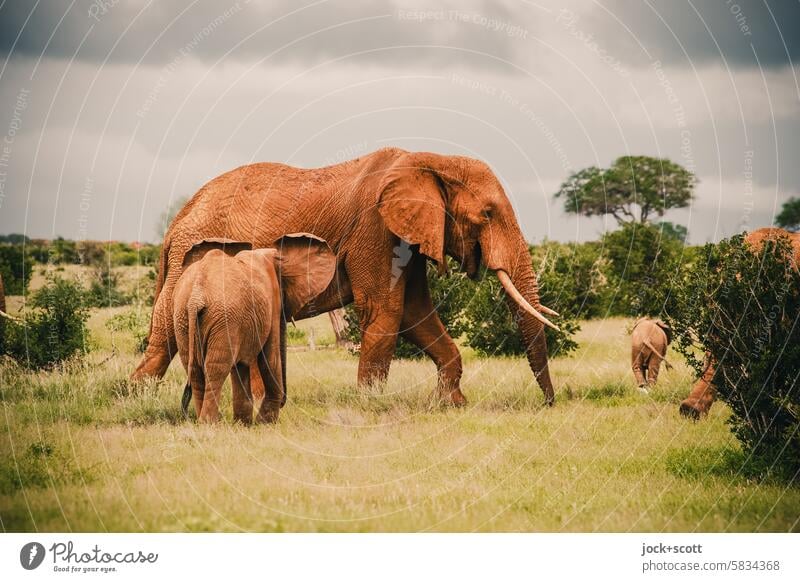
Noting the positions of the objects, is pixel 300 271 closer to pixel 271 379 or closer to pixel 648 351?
pixel 271 379

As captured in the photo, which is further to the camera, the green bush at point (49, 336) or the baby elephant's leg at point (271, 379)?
the green bush at point (49, 336)

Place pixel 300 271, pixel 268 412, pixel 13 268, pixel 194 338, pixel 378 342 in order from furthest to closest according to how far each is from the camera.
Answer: pixel 13 268
pixel 378 342
pixel 300 271
pixel 268 412
pixel 194 338

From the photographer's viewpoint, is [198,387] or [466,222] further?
[466,222]

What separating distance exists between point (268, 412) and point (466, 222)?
378 centimetres

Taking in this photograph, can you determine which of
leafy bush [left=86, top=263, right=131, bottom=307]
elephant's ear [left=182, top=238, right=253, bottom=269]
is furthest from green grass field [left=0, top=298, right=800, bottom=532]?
leafy bush [left=86, top=263, right=131, bottom=307]

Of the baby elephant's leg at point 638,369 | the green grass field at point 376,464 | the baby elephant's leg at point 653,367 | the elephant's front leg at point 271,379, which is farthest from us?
the baby elephant's leg at point 653,367

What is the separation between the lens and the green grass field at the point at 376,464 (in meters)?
9.95

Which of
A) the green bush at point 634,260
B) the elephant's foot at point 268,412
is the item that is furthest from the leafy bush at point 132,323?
the green bush at point 634,260

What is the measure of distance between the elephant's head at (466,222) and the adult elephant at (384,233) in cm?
1

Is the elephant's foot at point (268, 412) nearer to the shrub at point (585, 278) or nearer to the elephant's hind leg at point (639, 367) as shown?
the elephant's hind leg at point (639, 367)

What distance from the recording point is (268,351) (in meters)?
12.4

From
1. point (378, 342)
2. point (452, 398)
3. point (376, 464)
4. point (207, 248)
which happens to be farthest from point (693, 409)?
point (207, 248)

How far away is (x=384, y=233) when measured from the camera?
14.5 m

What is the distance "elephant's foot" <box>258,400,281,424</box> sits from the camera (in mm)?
12609
